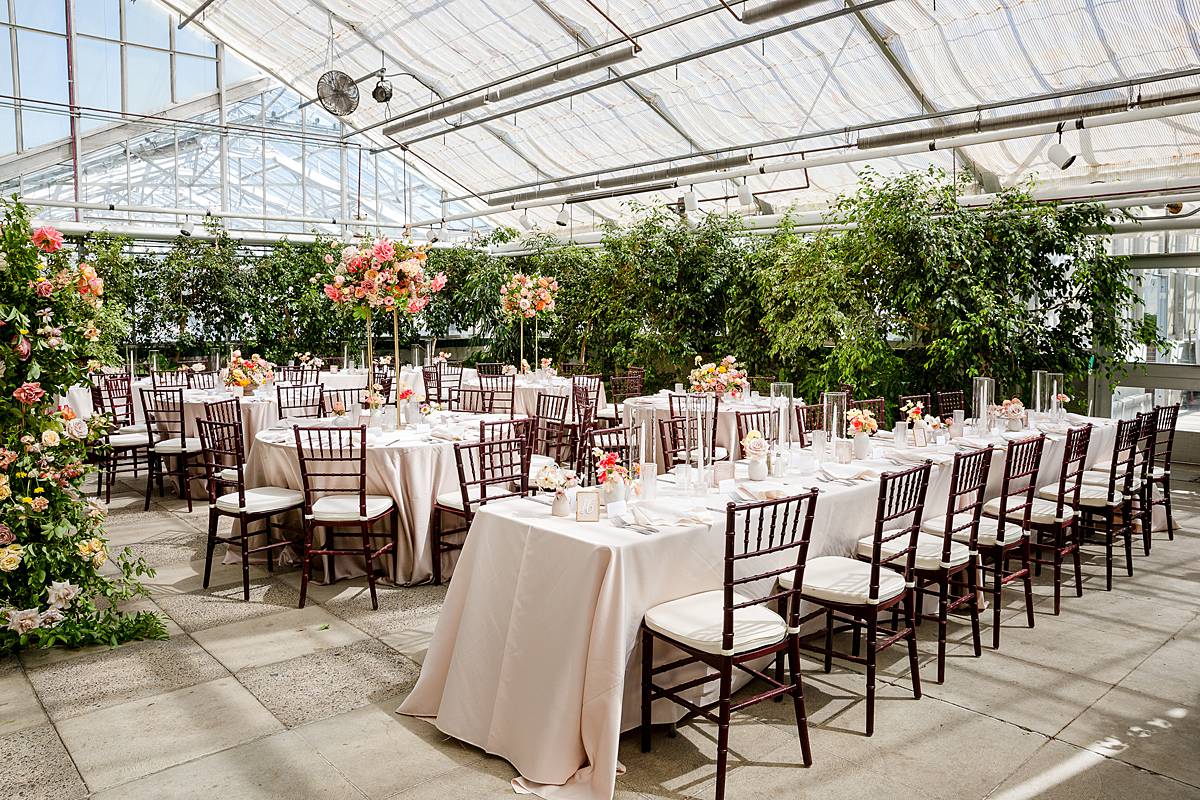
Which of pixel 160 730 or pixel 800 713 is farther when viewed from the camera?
pixel 160 730

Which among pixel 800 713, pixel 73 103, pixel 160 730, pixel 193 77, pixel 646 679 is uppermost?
pixel 193 77

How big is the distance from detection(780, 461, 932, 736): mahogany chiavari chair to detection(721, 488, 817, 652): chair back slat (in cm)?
14

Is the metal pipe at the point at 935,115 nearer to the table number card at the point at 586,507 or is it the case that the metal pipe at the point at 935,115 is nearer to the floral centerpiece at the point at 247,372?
the floral centerpiece at the point at 247,372

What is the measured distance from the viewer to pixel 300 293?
14258mm

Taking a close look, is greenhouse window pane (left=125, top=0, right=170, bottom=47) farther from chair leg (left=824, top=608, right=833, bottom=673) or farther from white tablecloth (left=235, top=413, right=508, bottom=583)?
chair leg (left=824, top=608, right=833, bottom=673)

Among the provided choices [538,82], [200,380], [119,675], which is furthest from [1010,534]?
[200,380]

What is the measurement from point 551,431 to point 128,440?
3.83m

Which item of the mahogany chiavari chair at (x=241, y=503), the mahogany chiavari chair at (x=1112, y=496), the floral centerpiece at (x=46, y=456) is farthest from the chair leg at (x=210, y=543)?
the mahogany chiavari chair at (x=1112, y=496)

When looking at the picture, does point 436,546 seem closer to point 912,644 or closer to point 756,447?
point 756,447

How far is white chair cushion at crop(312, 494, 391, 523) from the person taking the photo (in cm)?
468

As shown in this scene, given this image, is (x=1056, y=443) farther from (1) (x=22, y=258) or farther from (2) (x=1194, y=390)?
(1) (x=22, y=258)

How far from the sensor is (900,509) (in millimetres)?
3598

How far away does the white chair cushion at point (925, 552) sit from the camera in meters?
3.74

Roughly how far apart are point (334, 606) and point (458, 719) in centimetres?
181
